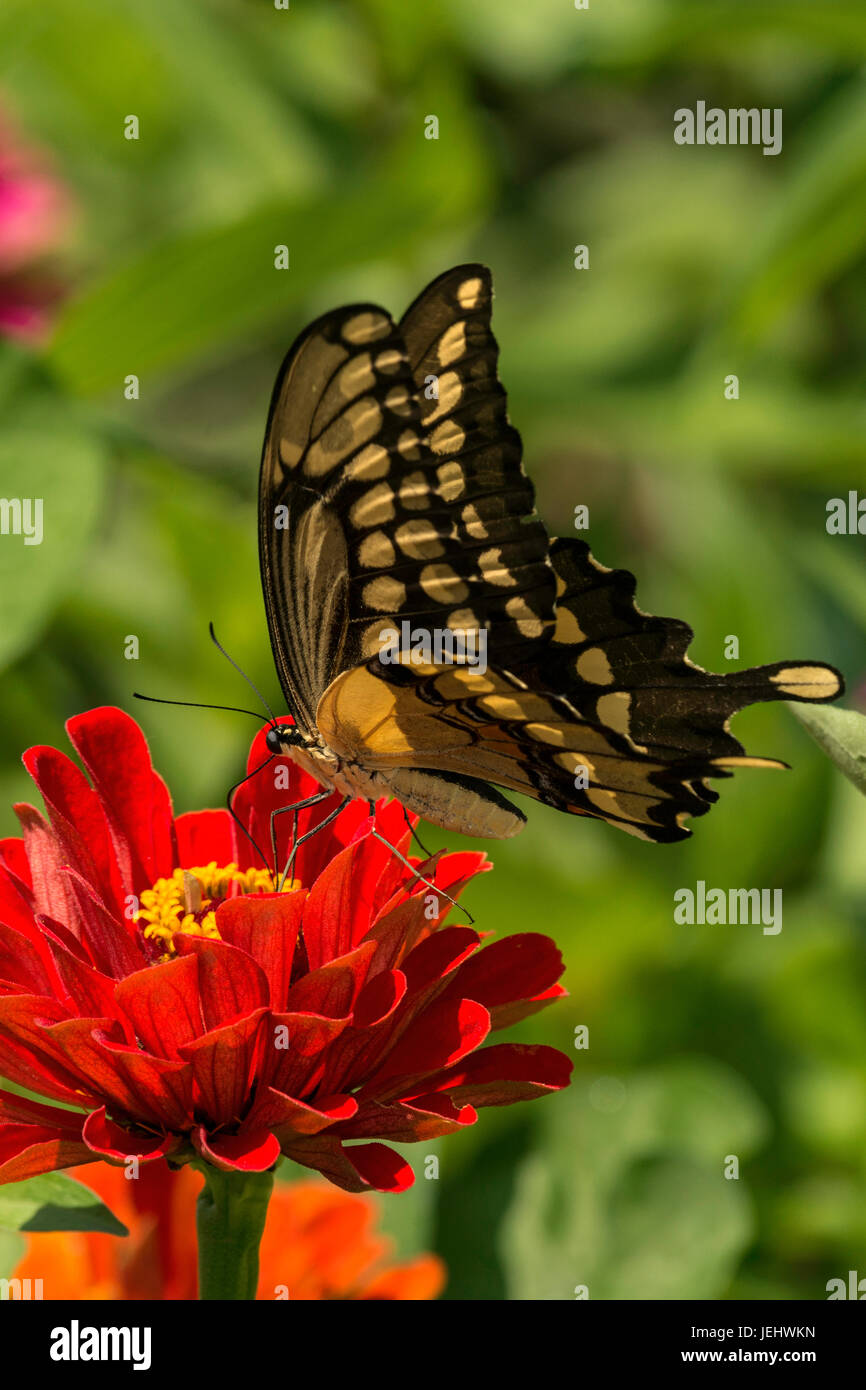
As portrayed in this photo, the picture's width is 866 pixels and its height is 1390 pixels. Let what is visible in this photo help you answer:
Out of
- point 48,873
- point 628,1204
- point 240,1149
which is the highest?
point 48,873

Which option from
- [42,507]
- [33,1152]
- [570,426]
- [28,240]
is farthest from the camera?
[28,240]

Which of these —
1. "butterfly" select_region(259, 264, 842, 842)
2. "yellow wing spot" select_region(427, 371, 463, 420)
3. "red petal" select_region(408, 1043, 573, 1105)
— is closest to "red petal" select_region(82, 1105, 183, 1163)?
"red petal" select_region(408, 1043, 573, 1105)

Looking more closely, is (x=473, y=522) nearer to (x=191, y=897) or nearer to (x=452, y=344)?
(x=452, y=344)

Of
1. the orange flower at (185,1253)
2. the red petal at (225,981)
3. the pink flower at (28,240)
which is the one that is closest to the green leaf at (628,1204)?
the orange flower at (185,1253)

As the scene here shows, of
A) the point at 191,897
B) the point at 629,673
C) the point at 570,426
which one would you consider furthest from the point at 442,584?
the point at 570,426

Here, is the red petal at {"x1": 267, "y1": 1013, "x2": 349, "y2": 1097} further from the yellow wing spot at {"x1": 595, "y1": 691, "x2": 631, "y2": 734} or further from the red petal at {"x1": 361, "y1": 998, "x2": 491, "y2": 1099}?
the yellow wing spot at {"x1": 595, "y1": 691, "x2": 631, "y2": 734}

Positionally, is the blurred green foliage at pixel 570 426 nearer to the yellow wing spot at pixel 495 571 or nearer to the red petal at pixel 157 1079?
the yellow wing spot at pixel 495 571
